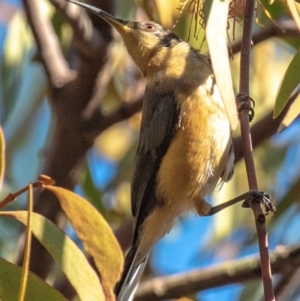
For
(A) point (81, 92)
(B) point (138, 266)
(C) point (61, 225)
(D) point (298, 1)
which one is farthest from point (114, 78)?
(D) point (298, 1)

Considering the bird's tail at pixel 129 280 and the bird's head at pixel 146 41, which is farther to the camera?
the bird's head at pixel 146 41

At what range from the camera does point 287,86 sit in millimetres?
1386

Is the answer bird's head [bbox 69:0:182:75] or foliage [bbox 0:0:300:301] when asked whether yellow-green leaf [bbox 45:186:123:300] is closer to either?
foliage [bbox 0:0:300:301]

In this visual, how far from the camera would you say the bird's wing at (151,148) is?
2166 millimetres

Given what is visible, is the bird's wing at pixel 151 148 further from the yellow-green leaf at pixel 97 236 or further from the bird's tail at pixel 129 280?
the yellow-green leaf at pixel 97 236

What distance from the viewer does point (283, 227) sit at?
2578 millimetres

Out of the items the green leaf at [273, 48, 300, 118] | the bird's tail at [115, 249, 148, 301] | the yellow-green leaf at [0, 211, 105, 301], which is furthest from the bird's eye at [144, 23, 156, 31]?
the yellow-green leaf at [0, 211, 105, 301]

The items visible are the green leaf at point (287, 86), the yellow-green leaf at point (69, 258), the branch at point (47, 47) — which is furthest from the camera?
the branch at point (47, 47)

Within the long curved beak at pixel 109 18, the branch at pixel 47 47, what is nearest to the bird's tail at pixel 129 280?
the branch at pixel 47 47

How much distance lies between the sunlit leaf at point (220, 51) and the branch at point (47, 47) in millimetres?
1026

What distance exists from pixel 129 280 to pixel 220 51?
3.32 feet

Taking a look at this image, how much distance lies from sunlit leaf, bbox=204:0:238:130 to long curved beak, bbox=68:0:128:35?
81cm

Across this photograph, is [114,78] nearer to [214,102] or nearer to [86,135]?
[86,135]

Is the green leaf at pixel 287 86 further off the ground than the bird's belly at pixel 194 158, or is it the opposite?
the bird's belly at pixel 194 158
